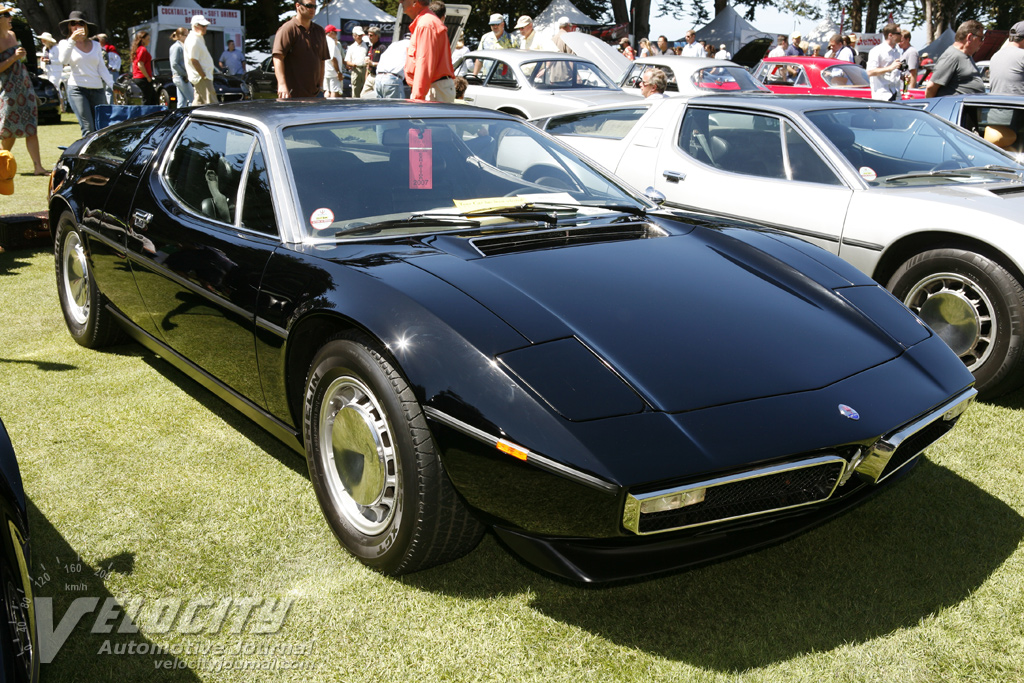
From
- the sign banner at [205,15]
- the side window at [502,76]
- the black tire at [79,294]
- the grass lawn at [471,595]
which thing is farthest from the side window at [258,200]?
the sign banner at [205,15]

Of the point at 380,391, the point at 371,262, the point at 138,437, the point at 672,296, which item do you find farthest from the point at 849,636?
the point at 138,437

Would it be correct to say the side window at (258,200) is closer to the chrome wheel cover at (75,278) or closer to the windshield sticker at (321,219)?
the windshield sticker at (321,219)

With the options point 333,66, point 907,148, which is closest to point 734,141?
point 907,148

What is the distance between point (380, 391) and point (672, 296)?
922mm

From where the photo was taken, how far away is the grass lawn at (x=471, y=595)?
7.06 feet

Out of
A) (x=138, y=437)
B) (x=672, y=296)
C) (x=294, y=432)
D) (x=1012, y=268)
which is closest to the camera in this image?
(x=672, y=296)

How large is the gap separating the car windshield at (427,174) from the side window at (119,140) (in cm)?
136

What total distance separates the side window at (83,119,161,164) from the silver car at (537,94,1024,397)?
3.01 m

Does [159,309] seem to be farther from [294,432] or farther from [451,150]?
[451,150]

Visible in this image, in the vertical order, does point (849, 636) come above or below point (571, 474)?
below

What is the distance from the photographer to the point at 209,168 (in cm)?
341

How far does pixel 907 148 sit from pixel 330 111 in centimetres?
343

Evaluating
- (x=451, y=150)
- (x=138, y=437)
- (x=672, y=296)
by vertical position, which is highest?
(x=451, y=150)

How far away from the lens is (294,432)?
2758 mm
